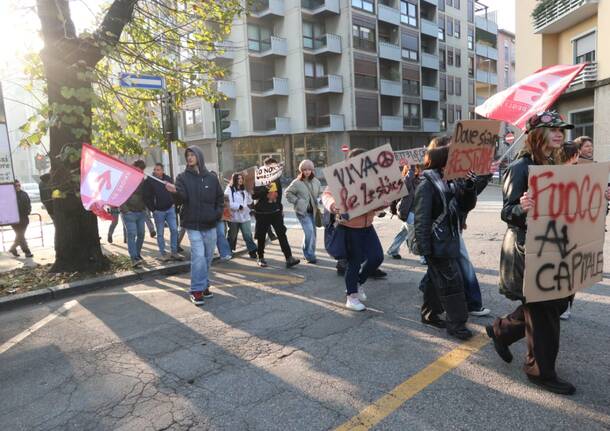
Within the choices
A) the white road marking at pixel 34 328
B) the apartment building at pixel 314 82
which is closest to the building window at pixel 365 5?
the apartment building at pixel 314 82

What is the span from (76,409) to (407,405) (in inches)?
90.0

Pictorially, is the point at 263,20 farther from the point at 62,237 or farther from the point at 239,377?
the point at 239,377

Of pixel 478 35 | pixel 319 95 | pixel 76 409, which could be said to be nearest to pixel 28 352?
pixel 76 409

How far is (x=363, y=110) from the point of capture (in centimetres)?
3641

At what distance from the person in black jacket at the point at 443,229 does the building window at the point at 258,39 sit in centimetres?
3250

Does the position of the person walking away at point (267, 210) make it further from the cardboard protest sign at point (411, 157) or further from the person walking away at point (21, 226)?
Answer: the person walking away at point (21, 226)

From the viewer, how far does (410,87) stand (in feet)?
133

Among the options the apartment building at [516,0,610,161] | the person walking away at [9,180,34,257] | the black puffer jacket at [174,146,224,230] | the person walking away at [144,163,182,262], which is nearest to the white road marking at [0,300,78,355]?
the black puffer jacket at [174,146,224,230]

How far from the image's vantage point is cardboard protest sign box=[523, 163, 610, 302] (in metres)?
2.92

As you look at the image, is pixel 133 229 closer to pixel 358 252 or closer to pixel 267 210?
pixel 267 210

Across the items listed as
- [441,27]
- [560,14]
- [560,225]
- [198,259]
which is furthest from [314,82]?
[560,225]

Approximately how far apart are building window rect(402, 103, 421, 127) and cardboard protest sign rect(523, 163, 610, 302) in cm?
Answer: 3840

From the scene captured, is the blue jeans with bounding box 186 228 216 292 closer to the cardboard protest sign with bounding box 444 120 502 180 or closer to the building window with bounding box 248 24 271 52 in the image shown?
the cardboard protest sign with bounding box 444 120 502 180

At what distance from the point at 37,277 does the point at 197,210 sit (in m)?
3.32
